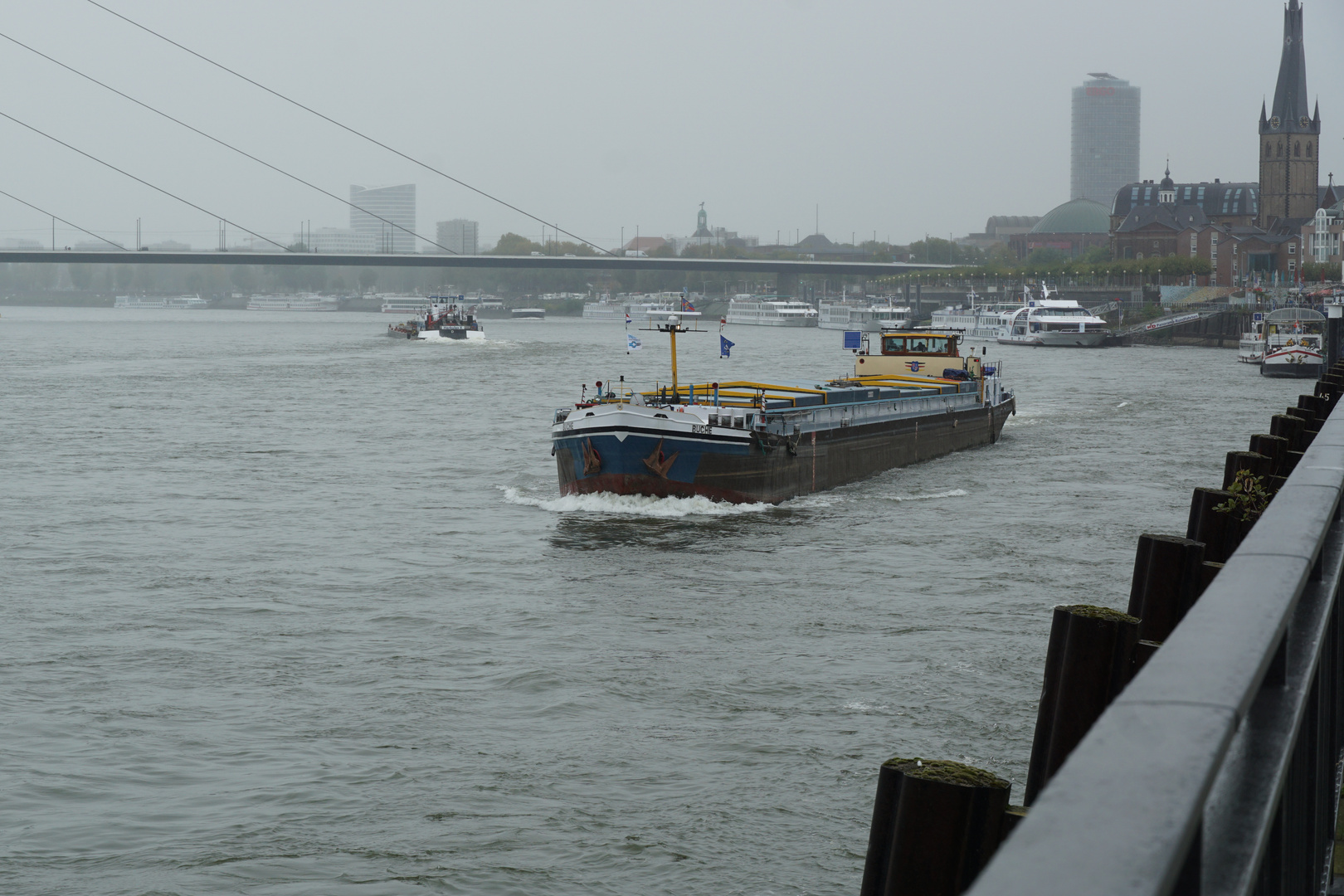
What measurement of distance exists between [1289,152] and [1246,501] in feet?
607

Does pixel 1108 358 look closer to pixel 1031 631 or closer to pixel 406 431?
pixel 406 431

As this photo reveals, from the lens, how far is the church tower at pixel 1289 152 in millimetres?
168375

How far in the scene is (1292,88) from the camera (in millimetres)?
167500

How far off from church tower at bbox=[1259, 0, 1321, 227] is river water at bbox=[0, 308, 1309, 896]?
147313mm

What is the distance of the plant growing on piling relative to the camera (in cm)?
712

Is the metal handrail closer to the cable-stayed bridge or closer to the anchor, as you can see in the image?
the anchor

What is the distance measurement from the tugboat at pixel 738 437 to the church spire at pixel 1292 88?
5477 inches

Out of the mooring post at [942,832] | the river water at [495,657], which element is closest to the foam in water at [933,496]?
the river water at [495,657]

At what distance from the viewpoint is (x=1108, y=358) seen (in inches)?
3925

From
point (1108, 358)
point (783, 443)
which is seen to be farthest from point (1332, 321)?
point (1108, 358)

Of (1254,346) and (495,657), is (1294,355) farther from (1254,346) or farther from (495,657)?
(495,657)

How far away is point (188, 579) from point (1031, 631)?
1274cm

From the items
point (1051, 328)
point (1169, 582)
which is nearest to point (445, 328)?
point (1051, 328)

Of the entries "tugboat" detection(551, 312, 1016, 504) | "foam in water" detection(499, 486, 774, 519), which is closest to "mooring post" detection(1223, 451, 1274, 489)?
"tugboat" detection(551, 312, 1016, 504)
